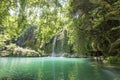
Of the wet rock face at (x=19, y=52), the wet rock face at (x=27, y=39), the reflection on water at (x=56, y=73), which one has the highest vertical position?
the wet rock face at (x=27, y=39)

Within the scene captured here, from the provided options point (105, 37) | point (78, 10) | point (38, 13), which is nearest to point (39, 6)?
point (38, 13)

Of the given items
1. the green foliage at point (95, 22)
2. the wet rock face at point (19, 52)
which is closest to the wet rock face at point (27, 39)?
the wet rock face at point (19, 52)

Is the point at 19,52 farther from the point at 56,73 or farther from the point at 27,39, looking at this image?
the point at 56,73

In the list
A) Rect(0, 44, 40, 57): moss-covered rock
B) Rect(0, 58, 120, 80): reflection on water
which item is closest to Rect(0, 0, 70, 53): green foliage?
Rect(0, 58, 120, 80): reflection on water

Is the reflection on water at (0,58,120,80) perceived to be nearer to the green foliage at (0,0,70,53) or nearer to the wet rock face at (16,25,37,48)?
the green foliage at (0,0,70,53)

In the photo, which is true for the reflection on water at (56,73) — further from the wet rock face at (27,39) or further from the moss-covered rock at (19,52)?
the wet rock face at (27,39)

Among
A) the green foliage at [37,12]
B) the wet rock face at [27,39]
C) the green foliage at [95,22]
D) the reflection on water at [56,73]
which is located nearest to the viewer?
the green foliage at [37,12]

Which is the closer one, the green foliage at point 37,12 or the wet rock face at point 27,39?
the green foliage at point 37,12

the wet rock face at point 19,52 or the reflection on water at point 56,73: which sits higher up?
the wet rock face at point 19,52

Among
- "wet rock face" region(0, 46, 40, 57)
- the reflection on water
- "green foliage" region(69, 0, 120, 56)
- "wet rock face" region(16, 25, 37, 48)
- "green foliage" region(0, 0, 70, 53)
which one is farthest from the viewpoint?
"wet rock face" region(16, 25, 37, 48)

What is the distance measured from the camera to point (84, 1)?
15125 mm

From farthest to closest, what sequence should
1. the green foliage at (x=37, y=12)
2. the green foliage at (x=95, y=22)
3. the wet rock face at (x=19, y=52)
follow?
the wet rock face at (x=19, y=52) → the green foliage at (x=95, y=22) → the green foliage at (x=37, y=12)

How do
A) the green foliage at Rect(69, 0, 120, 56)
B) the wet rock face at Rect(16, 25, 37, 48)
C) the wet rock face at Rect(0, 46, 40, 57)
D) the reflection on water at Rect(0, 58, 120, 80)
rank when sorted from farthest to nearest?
the wet rock face at Rect(16, 25, 37, 48) < the wet rock face at Rect(0, 46, 40, 57) < the reflection on water at Rect(0, 58, 120, 80) < the green foliage at Rect(69, 0, 120, 56)

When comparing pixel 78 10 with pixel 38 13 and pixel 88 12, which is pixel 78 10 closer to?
pixel 88 12
